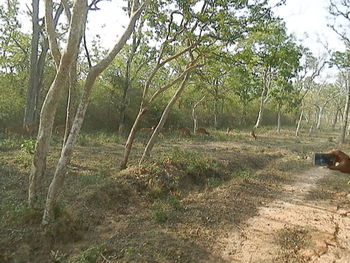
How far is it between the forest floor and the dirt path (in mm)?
20

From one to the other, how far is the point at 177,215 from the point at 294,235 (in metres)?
2.45

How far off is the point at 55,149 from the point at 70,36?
340 inches

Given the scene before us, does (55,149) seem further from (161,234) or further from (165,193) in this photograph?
(161,234)

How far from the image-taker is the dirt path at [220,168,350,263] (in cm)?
536

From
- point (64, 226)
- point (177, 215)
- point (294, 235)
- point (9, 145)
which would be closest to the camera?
point (64, 226)

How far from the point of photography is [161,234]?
592 cm

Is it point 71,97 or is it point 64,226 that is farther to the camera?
point 71,97

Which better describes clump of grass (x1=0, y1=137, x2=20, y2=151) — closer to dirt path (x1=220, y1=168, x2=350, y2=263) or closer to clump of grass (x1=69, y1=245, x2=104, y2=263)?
clump of grass (x1=69, y1=245, x2=104, y2=263)

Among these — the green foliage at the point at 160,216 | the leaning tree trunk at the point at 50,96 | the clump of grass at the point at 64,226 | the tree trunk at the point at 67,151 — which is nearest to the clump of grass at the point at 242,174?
the green foliage at the point at 160,216

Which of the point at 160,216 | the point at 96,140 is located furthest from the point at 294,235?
the point at 96,140

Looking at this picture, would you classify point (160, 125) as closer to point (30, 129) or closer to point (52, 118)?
point (52, 118)

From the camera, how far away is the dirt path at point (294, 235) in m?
5.36

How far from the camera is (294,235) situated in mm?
6168

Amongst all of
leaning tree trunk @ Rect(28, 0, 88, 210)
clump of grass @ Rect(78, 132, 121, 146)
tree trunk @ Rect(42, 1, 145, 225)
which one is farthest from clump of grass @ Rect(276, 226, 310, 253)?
clump of grass @ Rect(78, 132, 121, 146)
